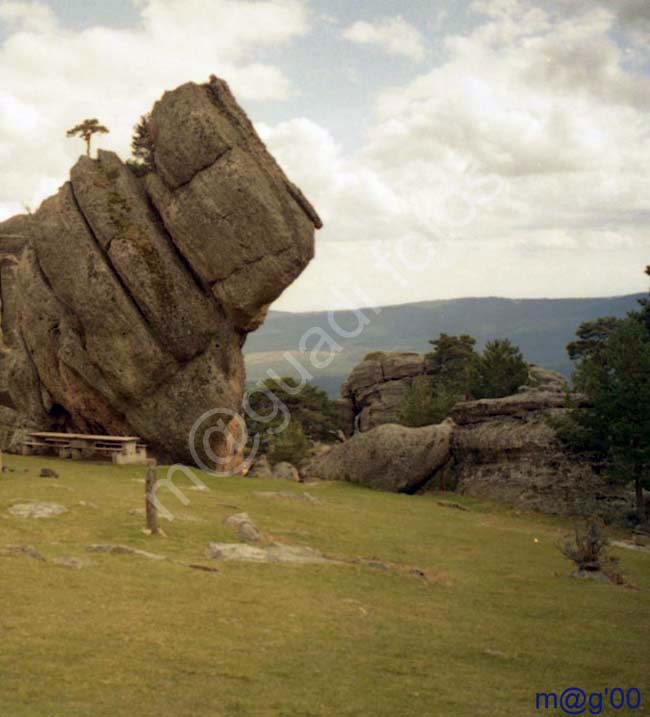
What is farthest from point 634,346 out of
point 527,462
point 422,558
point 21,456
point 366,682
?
point 21,456

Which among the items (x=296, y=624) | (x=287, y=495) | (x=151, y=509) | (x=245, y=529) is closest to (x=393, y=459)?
(x=287, y=495)

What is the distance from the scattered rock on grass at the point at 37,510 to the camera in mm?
28625

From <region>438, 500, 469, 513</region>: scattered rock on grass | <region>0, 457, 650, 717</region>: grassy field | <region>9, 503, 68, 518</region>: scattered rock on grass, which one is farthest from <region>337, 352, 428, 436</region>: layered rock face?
<region>9, 503, 68, 518</region>: scattered rock on grass

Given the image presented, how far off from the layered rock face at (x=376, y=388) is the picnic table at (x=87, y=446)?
42.5 metres

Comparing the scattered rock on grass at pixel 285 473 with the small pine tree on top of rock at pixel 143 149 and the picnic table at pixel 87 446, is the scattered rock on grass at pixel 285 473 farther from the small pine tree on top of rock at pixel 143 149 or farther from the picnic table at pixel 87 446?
the small pine tree on top of rock at pixel 143 149

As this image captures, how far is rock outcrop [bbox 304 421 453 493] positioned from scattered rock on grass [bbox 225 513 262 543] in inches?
895

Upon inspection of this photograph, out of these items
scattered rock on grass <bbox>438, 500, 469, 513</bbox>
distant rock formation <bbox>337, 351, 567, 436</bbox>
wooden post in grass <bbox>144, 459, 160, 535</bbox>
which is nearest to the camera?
wooden post in grass <bbox>144, 459, 160, 535</bbox>

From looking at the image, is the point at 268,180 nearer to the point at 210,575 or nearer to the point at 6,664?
the point at 210,575

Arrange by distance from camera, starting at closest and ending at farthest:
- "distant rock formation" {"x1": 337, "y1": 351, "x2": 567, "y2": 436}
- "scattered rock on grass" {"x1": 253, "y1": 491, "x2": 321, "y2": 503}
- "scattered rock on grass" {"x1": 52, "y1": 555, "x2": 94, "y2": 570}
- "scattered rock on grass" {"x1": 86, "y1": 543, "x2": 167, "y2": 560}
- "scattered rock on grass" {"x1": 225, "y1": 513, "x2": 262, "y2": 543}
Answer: "scattered rock on grass" {"x1": 52, "y1": 555, "x2": 94, "y2": 570}, "scattered rock on grass" {"x1": 86, "y1": 543, "x2": 167, "y2": 560}, "scattered rock on grass" {"x1": 225, "y1": 513, "x2": 262, "y2": 543}, "scattered rock on grass" {"x1": 253, "y1": 491, "x2": 321, "y2": 503}, "distant rock formation" {"x1": 337, "y1": 351, "x2": 567, "y2": 436}

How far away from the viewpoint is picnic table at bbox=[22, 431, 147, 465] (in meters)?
49.9

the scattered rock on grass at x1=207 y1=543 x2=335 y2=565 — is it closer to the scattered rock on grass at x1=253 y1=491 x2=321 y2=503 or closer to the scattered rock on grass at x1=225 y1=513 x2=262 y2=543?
the scattered rock on grass at x1=225 y1=513 x2=262 y2=543

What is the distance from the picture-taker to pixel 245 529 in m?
29.6

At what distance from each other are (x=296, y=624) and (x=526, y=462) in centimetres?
3443

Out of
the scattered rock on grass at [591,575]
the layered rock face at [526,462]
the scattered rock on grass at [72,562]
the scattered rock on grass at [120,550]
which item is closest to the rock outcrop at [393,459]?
the layered rock face at [526,462]
